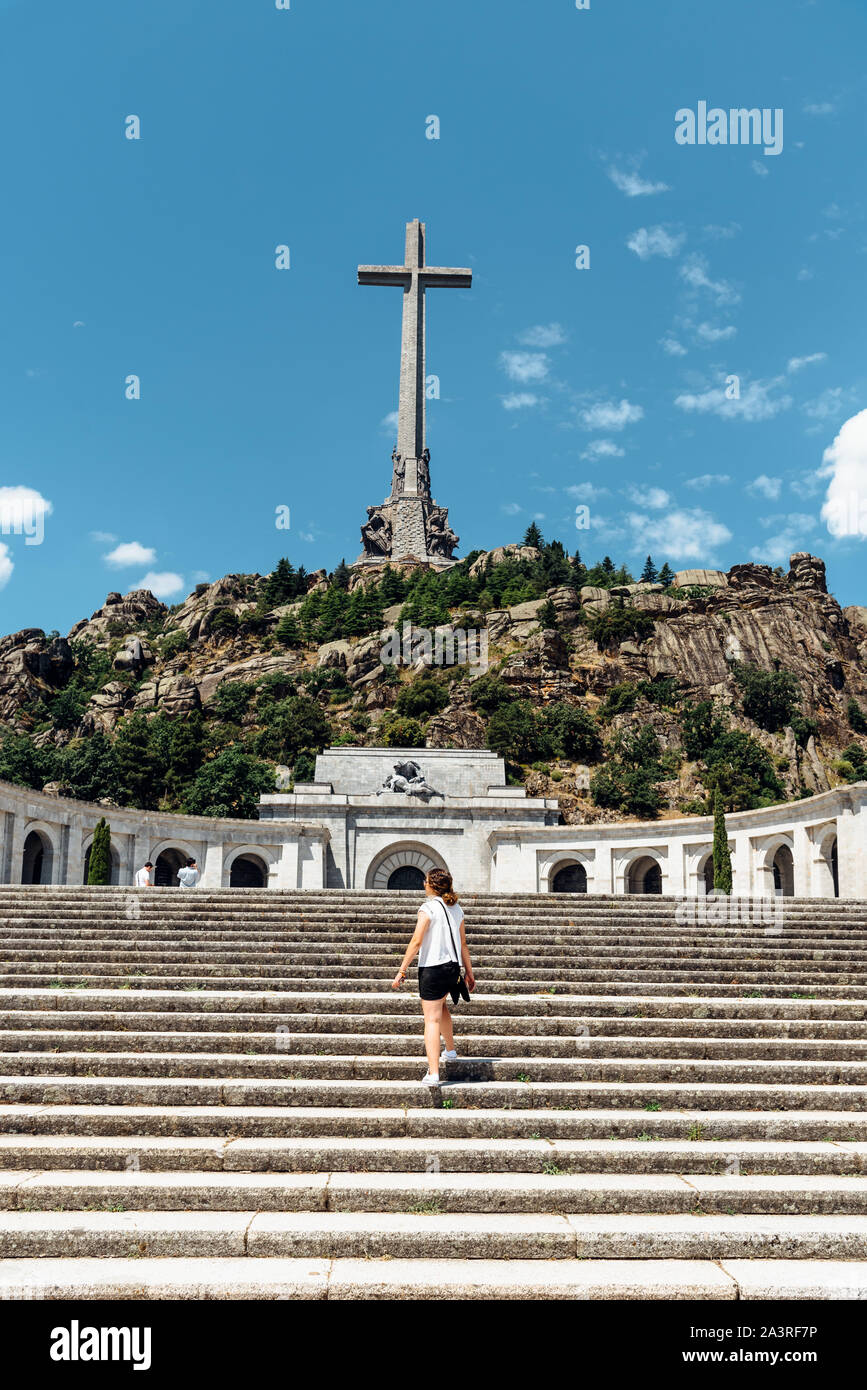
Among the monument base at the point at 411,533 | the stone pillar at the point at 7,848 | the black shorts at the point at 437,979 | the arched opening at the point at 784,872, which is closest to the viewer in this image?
the black shorts at the point at 437,979

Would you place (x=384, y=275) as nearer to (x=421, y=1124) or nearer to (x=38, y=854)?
(x=38, y=854)

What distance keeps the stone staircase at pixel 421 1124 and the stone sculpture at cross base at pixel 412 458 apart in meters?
68.5

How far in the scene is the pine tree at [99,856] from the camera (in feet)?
92.3

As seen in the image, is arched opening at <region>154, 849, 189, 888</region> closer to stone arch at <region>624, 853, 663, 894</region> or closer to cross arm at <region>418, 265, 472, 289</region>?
stone arch at <region>624, 853, 663, 894</region>

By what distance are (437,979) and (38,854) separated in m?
28.5

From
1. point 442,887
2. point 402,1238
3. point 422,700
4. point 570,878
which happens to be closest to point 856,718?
point 422,700

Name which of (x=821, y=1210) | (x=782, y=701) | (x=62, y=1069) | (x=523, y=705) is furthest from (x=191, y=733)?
(x=821, y=1210)

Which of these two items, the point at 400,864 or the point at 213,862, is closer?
the point at 213,862

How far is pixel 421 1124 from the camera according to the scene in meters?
7.70

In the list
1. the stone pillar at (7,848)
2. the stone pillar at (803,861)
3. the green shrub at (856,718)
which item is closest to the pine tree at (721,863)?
the stone pillar at (803,861)

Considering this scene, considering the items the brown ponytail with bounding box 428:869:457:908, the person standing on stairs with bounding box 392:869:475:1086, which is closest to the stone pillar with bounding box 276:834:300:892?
the person standing on stairs with bounding box 392:869:475:1086

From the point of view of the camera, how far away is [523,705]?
61.8 metres

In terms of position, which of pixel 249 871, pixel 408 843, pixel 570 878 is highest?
pixel 408 843

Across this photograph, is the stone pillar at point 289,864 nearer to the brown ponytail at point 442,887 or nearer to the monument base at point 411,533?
the brown ponytail at point 442,887
